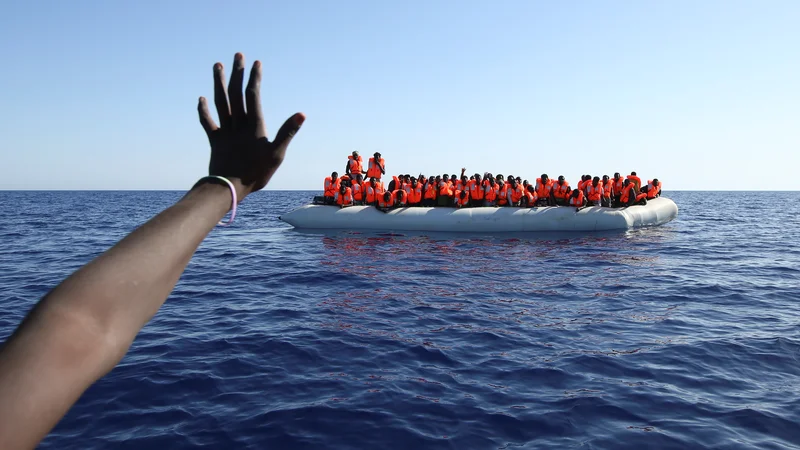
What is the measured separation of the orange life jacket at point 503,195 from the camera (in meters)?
21.3

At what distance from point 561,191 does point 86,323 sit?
21613 mm

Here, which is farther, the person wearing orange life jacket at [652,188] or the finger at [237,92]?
the person wearing orange life jacket at [652,188]

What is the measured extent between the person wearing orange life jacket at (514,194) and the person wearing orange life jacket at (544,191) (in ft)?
3.15

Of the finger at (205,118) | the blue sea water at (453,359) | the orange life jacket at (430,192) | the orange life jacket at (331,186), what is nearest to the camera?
the finger at (205,118)

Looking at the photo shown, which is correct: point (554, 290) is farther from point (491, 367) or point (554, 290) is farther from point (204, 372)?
point (204, 372)

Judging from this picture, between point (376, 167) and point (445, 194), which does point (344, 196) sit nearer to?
point (376, 167)

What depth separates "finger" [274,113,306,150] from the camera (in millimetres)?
1701

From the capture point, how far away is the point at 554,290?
33.3 feet

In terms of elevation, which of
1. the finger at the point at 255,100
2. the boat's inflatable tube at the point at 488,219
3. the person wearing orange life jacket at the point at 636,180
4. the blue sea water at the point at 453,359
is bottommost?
the blue sea water at the point at 453,359

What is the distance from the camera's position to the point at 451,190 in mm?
21453

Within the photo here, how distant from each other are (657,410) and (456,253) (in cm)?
1042

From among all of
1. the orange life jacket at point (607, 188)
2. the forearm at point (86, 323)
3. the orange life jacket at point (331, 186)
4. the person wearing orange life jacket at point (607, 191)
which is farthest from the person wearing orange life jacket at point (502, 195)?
the forearm at point (86, 323)

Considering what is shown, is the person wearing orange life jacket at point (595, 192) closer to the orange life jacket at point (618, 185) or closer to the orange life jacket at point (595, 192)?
the orange life jacket at point (595, 192)

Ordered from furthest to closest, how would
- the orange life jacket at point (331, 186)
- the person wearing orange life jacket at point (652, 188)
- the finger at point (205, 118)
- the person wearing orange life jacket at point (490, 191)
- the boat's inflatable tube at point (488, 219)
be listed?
the person wearing orange life jacket at point (652, 188) < the orange life jacket at point (331, 186) < the person wearing orange life jacket at point (490, 191) < the boat's inflatable tube at point (488, 219) < the finger at point (205, 118)
